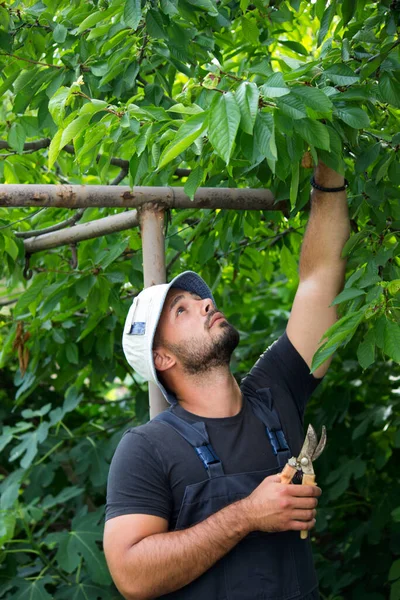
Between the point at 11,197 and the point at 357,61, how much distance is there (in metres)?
0.97

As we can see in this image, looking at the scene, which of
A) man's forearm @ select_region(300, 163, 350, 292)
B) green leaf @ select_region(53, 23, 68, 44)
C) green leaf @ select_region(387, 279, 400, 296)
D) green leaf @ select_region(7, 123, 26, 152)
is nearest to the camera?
green leaf @ select_region(387, 279, 400, 296)

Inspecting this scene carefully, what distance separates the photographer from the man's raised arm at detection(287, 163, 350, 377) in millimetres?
2379

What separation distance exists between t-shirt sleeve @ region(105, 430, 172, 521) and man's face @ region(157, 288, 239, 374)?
0.97 feet

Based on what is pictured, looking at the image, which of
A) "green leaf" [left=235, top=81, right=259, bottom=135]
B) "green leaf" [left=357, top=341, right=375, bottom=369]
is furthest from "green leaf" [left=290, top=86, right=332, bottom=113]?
"green leaf" [left=357, top=341, right=375, bottom=369]

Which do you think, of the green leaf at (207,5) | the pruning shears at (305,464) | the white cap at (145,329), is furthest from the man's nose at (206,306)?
the green leaf at (207,5)

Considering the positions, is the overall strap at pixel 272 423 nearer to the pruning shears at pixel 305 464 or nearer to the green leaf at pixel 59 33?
the pruning shears at pixel 305 464

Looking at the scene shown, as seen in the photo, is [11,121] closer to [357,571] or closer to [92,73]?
[92,73]

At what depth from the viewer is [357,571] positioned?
392 centimetres

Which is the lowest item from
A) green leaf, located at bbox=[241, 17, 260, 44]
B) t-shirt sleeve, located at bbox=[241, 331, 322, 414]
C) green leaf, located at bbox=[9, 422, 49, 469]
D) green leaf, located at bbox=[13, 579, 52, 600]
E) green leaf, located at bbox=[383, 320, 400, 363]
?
green leaf, located at bbox=[13, 579, 52, 600]

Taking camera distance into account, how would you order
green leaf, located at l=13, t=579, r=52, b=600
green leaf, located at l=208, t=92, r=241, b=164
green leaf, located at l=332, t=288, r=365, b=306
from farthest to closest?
green leaf, located at l=13, t=579, r=52, b=600
green leaf, located at l=332, t=288, r=365, b=306
green leaf, located at l=208, t=92, r=241, b=164

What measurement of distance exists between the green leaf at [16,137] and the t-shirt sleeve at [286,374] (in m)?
1.14

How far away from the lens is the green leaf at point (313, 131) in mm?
1817

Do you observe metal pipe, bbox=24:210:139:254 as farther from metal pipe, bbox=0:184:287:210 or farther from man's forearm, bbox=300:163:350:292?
man's forearm, bbox=300:163:350:292

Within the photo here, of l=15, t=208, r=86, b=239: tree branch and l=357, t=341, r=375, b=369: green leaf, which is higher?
l=15, t=208, r=86, b=239: tree branch
